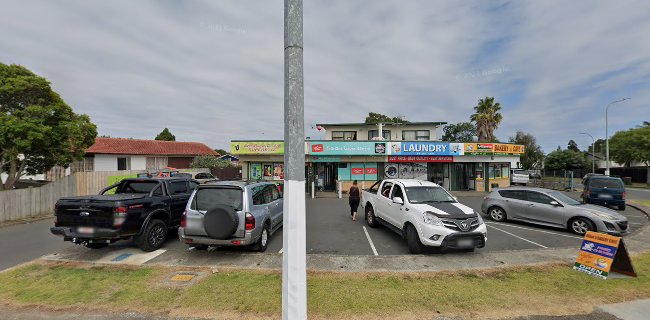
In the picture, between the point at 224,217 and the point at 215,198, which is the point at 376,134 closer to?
the point at 215,198

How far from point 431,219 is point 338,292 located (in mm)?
3014

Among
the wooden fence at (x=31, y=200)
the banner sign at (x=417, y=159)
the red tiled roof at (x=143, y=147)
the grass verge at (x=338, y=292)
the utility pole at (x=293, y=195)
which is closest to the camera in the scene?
the utility pole at (x=293, y=195)

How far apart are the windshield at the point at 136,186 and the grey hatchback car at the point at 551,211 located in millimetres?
12120

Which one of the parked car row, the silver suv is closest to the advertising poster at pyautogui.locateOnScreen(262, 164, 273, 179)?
the parked car row

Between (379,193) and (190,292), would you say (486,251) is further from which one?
(190,292)

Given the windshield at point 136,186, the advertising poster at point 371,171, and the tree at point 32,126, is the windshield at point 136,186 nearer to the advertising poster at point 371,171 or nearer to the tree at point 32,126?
the tree at point 32,126

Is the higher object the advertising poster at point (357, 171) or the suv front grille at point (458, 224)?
the advertising poster at point (357, 171)

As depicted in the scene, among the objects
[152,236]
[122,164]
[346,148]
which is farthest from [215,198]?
[122,164]

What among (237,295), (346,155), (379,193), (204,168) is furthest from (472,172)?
(204,168)

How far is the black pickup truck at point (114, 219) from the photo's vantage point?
5.65 meters

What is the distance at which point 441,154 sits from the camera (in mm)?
21391

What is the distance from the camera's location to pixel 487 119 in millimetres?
33719

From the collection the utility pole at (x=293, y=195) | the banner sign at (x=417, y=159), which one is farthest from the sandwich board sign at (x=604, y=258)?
the banner sign at (x=417, y=159)

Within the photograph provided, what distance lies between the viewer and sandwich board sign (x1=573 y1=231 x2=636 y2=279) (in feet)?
16.6
